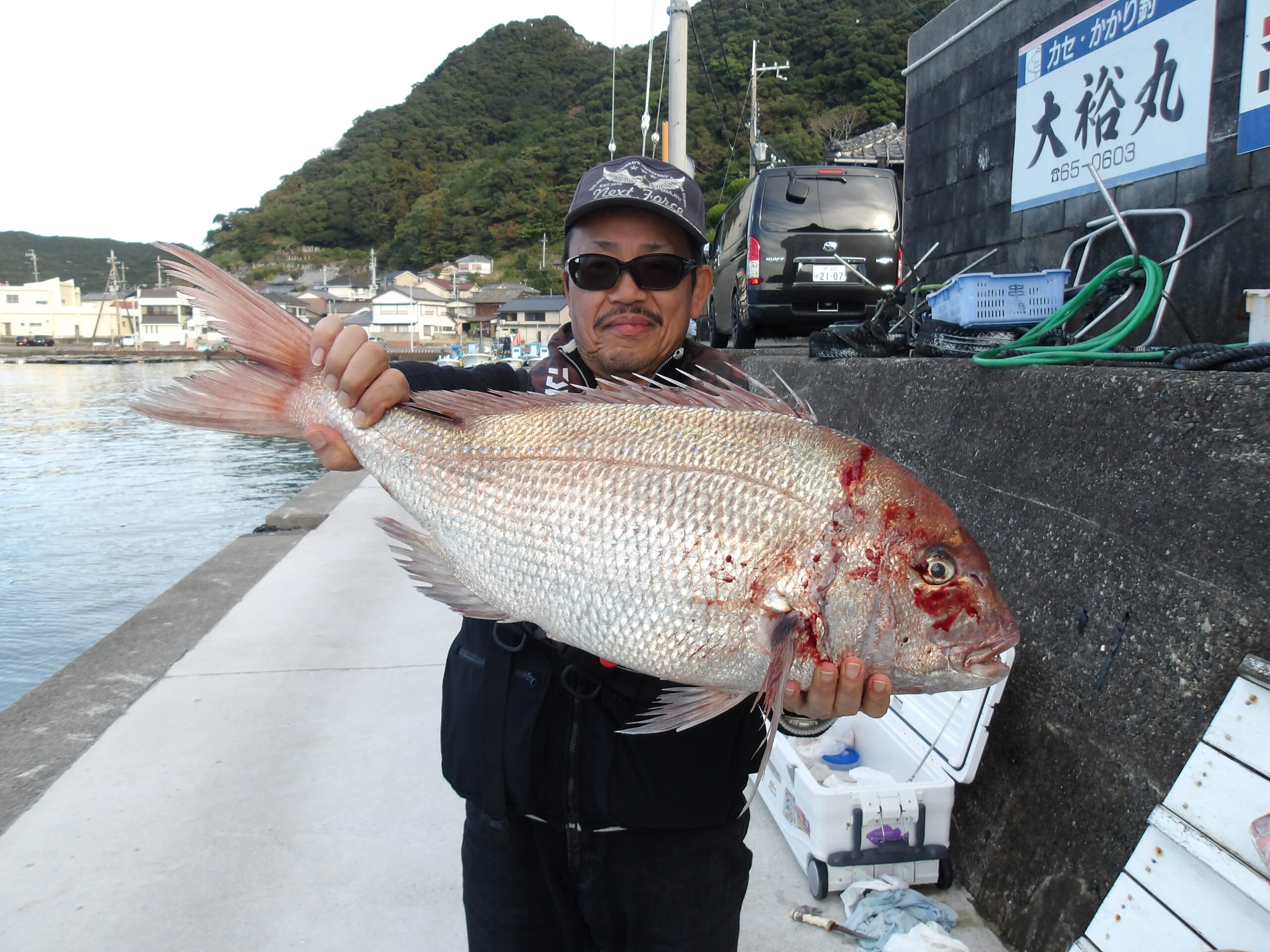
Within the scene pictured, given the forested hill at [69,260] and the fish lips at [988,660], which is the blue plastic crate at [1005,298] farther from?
the forested hill at [69,260]

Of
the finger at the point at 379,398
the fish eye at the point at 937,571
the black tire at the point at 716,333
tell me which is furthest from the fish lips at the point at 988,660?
the black tire at the point at 716,333

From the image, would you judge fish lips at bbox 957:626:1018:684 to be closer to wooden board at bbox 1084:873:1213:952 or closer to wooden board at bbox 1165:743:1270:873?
wooden board at bbox 1165:743:1270:873

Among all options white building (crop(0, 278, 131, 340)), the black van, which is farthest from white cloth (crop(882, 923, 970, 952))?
white building (crop(0, 278, 131, 340))

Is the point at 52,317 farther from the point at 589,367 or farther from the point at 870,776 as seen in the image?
the point at 870,776

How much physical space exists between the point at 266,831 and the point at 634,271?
7.44 ft

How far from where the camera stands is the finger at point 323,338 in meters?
1.52

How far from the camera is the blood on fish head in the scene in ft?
4.18

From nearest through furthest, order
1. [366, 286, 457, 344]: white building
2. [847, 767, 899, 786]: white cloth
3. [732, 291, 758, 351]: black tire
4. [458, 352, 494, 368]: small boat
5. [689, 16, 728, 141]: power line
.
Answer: [847, 767, 899, 786]: white cloth
[732, 291, 758, 351]: black tire
[689, 16, 728, 141]: power line
[458, 352, 494, 368]: small boat
[366, 286, 457, 344]: white building

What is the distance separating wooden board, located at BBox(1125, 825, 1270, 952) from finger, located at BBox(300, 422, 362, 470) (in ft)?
6.43

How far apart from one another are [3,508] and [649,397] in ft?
38.4

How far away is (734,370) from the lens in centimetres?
178

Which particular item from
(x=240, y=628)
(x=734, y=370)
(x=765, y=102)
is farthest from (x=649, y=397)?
(x=765, y=102)

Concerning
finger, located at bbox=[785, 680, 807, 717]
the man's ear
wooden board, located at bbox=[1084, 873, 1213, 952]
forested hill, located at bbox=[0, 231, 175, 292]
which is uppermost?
forested hill, located at bbox=[0, 231, 175, 292]

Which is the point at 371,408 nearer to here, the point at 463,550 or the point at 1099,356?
the point at 463,550
